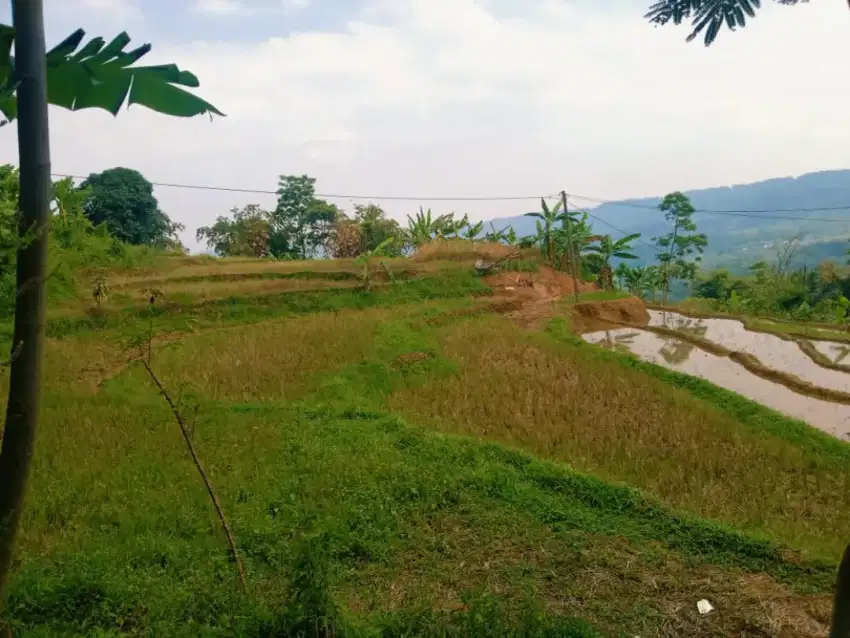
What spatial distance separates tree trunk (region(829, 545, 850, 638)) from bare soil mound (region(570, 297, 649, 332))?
487 inches

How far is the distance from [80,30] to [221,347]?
9.19 metres

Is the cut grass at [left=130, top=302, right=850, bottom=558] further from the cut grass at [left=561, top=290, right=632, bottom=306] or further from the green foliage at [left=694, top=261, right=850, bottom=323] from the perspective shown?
the green foliage at [left=694, top=261, right=850, bottom=323]

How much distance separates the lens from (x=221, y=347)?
10781 millimetres

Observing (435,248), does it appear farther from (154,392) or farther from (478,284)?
(154,392)

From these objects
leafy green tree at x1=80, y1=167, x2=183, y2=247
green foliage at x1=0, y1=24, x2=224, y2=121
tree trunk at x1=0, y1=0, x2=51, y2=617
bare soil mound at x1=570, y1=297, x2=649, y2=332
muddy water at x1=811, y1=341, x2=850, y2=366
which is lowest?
muddy water at x1=811, y1=341, x2=850, y2=366

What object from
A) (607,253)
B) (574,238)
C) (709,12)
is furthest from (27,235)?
(607,253)

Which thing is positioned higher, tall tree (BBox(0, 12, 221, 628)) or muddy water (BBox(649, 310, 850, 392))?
tall tree (BBox(0, 12, 221, 628))

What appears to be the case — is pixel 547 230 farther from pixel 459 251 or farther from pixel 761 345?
pixel 761 345

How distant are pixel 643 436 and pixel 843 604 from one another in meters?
5.01

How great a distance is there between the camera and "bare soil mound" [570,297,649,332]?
15.0m

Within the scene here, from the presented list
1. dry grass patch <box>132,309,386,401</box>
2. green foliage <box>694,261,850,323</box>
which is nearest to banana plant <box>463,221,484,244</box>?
green foliage <box>694,261,850,323</box>

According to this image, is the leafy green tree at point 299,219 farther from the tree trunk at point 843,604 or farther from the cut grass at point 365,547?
the tree trunk at point 843,604

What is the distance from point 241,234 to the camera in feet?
88.4

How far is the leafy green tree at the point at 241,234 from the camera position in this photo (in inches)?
1051
